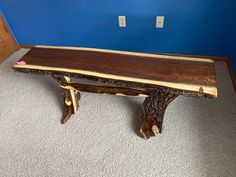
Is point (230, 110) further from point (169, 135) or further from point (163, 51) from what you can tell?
point (163, 51)

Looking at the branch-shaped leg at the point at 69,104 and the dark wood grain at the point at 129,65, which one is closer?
the dark wood grain at the point at 129,65

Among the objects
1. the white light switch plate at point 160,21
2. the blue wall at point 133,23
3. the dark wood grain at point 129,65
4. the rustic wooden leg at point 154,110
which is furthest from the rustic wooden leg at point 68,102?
the white light switch plate at point 160,21

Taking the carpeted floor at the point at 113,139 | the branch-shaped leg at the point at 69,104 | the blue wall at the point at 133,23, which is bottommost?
the carpeted floor at the point at 113,139

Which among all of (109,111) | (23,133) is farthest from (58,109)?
(109,111)

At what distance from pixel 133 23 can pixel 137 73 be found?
858mm

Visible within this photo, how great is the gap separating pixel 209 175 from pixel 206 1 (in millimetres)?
1274

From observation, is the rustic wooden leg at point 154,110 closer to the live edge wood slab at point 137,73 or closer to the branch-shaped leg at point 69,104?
the live edge wood slab at point 137,73

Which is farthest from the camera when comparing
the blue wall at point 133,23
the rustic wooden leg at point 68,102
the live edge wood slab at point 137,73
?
the blue wall at point 133,23

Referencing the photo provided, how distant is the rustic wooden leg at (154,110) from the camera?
1.07 meters

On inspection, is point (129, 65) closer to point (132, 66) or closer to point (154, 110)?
point (132, 66)

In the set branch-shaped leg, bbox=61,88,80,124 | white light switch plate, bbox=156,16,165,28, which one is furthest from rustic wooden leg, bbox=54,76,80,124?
white light switch plate, bbox=156,16,165,28

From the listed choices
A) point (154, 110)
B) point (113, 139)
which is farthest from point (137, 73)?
point (113, 139)

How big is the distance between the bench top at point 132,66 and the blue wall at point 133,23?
2.05 ft

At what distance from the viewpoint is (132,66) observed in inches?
44.6
